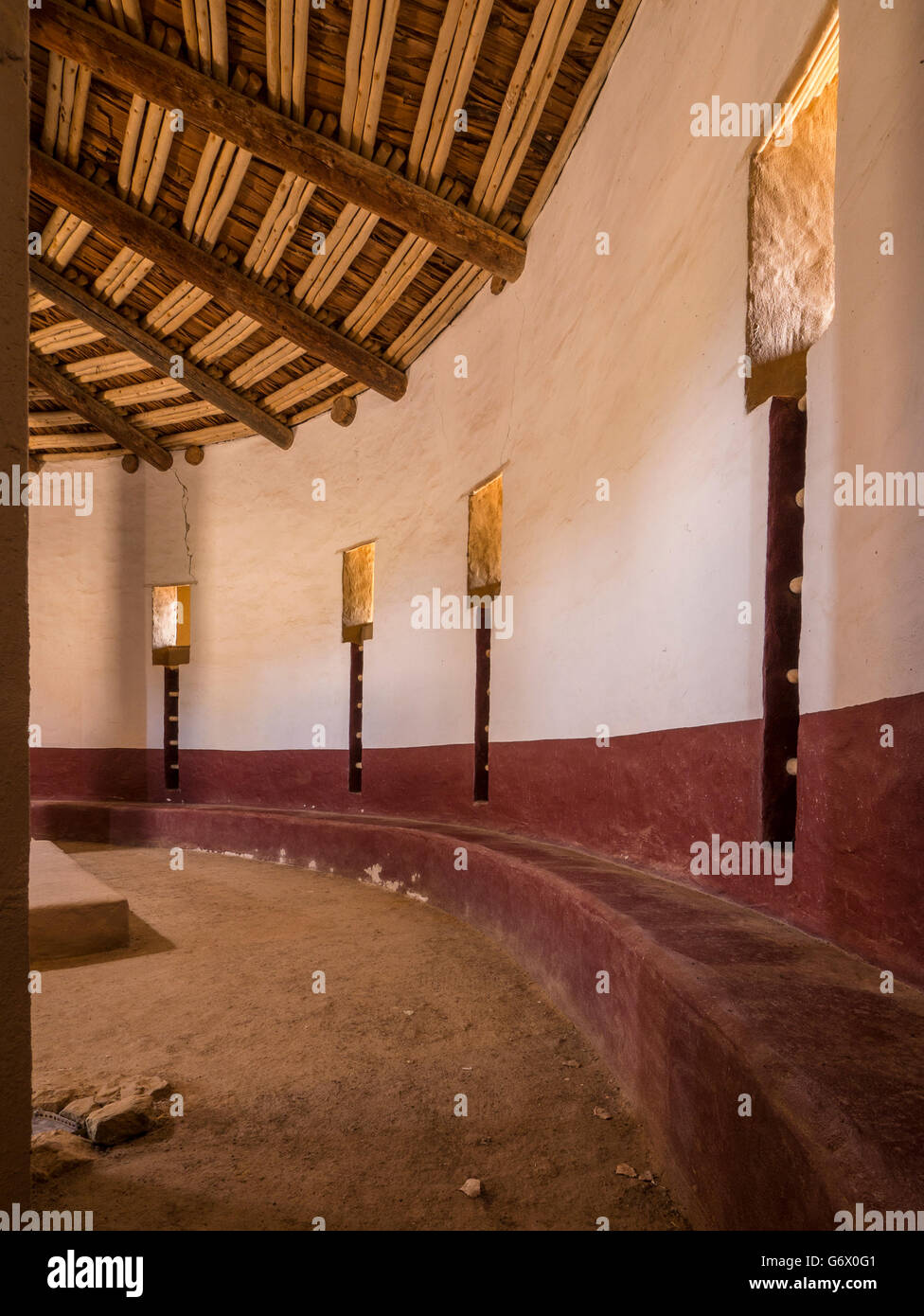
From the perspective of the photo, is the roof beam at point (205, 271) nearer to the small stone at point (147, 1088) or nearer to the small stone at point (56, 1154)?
the small stone at point (147, 1088)

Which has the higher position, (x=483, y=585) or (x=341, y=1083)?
(x=483, y=585)

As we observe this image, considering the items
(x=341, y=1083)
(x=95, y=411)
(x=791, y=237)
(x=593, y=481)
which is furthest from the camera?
(x=95, y=411)

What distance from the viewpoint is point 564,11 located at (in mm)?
4062

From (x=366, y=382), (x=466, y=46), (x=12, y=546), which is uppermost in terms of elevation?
(x=466, y=46)

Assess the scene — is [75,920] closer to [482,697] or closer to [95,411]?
[482,697]

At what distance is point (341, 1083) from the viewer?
8.86 feet

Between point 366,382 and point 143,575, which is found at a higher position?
point 366,382

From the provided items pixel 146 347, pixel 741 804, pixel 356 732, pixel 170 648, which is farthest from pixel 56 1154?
pixel 170 648

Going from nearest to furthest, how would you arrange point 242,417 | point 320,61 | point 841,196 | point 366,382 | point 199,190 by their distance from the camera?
point 841,196
point 320,61
point 199,190
point 366,382
point 242,417

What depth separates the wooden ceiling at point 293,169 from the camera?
14.3 feet

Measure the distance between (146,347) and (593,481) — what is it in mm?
5736
